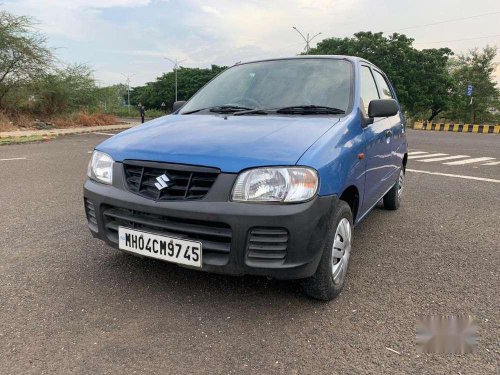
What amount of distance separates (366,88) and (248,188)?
1.89 metres

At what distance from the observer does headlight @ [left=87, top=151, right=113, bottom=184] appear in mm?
2656

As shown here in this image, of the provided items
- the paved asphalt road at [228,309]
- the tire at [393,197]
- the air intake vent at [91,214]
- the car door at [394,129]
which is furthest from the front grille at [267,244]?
the tire at [393,197]

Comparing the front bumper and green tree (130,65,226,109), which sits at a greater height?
green tree (130,65,226,109)

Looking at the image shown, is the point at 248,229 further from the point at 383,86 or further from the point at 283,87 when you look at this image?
the point at 383,86

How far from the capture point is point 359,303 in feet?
8.67

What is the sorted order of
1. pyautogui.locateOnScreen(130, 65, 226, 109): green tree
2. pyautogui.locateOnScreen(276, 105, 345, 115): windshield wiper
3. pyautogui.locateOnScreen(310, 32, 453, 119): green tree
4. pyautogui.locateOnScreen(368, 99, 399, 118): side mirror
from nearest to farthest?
pyautogui.locateOnScreen(276, 105, 345, 115): windshield wiper
pyautogui.locateOnScreen(368, 99, 399, 118): side mirror
pyautogui.locateOnScreen(310, 32, 453, 119): green tree
pyautogui.locateOnScreen(130, 65, 226, 109): green tree

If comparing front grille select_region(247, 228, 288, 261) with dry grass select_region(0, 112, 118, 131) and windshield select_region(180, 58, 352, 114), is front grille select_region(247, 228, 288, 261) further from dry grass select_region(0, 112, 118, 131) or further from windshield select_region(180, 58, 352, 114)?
dry grass select_region(0, 112, 118, 131)

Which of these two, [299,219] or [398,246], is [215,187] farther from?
[398,246]

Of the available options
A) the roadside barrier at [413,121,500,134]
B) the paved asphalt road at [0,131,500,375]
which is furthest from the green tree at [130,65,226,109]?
the paved asphalt road at [0,131,500,375]

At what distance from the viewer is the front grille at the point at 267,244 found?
2.20 metres

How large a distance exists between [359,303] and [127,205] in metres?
1.58

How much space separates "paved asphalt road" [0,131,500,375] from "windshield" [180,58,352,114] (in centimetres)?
136

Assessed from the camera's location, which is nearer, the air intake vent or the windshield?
the air intake vent

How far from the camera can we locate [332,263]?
2537mm
